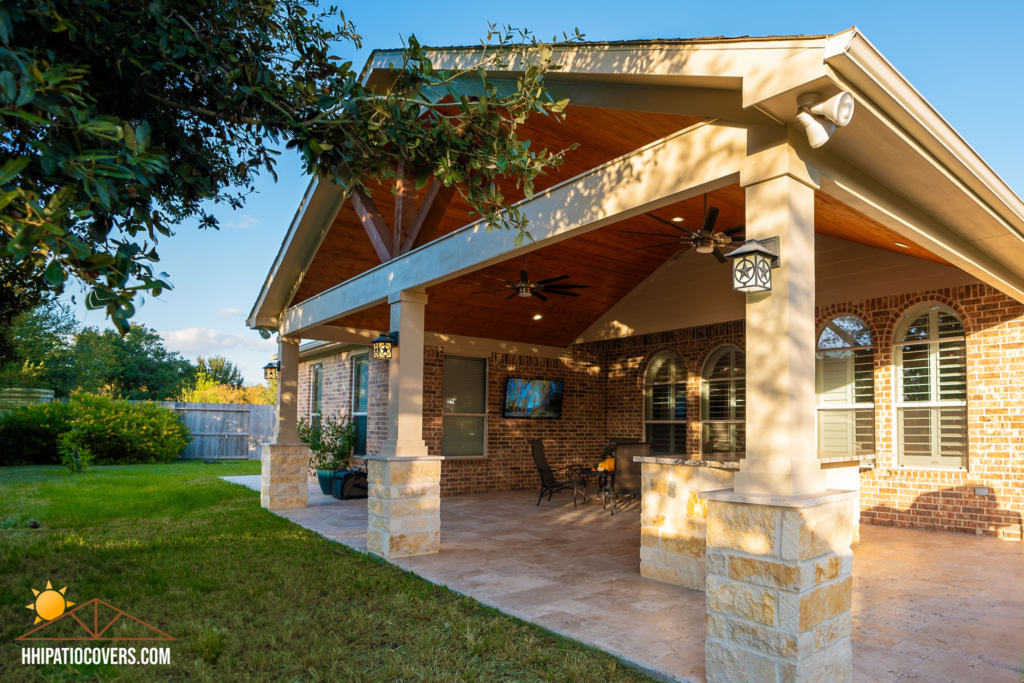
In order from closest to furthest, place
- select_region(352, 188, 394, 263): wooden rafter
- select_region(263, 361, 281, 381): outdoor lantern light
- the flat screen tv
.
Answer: select_region(352, 188, 394, 263): wooden rafter → select_region(263, 361, 281, 381): outdoor lantern light → the flat screen tv

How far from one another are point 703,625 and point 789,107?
115 inches

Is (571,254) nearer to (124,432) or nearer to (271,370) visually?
(271,370)

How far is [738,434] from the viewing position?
9477mm

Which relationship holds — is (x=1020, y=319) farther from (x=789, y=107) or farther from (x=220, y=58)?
(x=220, y=58)

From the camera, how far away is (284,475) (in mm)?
8648

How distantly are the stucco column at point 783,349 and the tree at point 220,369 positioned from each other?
119 feet

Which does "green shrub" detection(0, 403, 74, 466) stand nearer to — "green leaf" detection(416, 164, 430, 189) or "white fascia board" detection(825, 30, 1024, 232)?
"green leaf" detection(416, 164, 430, 189)

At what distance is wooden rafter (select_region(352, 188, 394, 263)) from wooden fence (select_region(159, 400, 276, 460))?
12.9 metres

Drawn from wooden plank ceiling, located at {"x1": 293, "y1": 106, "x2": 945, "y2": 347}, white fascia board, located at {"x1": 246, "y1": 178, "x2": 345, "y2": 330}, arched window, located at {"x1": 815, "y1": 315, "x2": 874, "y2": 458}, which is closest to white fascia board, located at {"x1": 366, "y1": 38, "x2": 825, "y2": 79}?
wooden plank ceiling, located at {"x1": 293, "y1": 106, "x2": 945, "y2": 347}

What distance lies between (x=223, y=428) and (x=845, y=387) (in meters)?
16.5

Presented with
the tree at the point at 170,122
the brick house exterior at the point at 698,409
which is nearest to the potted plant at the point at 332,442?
the brick house exterior at the point at 698,409

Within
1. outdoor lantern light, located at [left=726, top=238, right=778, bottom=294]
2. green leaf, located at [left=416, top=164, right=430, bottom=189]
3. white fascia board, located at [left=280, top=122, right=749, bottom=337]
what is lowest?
outdoor lantern light, located at [left=726, top=238, right=778, bottom=294]

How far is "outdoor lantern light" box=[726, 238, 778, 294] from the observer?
2893 millimetres

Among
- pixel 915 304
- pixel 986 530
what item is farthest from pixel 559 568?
pixel 915 304
